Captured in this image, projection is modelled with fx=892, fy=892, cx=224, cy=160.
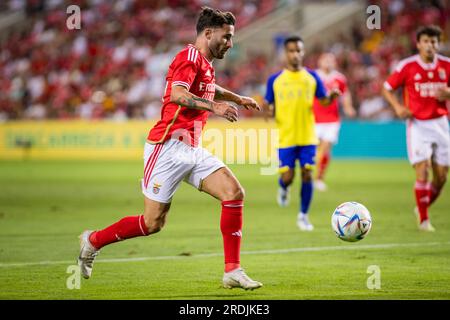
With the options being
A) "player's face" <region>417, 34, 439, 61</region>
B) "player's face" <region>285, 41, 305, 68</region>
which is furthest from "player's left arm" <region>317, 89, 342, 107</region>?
"player's face" <region>417, 34, 439, 61</region>

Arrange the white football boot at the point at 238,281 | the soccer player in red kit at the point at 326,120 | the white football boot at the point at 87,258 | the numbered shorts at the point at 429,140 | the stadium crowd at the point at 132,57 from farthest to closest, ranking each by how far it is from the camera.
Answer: the stadium crowd at the point at 132,57 < the soccer player in red kit at the point at 326,120 < the numbered shorts at the point at 429,140 < the white football boot at the point at 87,258 < the white football boot at the point at 238,281

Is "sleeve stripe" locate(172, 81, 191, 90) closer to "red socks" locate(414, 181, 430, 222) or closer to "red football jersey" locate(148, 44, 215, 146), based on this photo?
"red football jersey" locate(148, 44, 215, 146)

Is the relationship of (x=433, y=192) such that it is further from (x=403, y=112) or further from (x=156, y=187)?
(x=156, y=187)

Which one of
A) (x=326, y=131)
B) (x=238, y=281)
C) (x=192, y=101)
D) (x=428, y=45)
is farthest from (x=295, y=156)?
(x=326, y=131)

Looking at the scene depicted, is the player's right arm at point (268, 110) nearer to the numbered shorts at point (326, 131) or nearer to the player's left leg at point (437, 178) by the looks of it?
the player's left leg at point (437, 178)

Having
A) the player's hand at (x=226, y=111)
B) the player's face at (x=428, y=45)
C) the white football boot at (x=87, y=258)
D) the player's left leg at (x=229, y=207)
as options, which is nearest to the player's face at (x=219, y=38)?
the player's hand at (x=226, y=111)

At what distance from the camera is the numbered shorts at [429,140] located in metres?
12.0

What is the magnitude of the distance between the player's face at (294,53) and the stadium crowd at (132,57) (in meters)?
15.6

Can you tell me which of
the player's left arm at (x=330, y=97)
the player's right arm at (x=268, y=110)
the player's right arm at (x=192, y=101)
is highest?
the player's left arm at (x=330, y=97)

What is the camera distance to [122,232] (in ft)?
26.2

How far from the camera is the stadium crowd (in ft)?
97.8

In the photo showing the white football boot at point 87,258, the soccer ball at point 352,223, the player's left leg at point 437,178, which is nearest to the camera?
the white football boot at point 87,258

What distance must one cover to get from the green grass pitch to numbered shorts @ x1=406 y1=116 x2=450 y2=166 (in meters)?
1.01

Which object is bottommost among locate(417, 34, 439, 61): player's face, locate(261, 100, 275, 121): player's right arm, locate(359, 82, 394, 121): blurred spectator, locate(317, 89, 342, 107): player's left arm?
locate(261, 100, 275, 121): player's right arm
